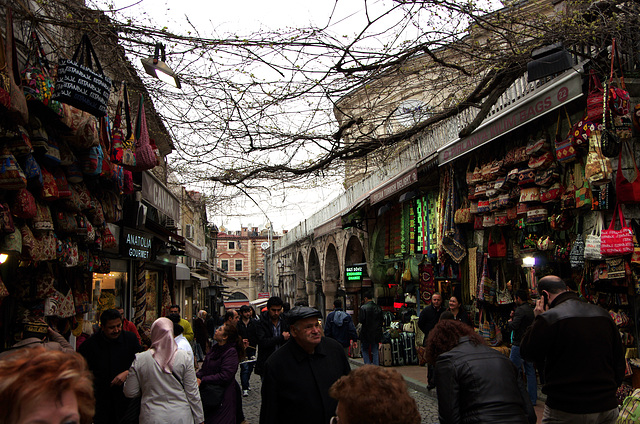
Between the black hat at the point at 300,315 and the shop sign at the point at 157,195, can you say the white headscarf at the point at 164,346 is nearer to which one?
the black hat at the point at 300,315

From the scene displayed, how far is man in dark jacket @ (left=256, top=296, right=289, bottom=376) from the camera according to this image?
20.6ft

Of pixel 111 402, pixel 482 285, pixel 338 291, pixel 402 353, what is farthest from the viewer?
pixel 338 291

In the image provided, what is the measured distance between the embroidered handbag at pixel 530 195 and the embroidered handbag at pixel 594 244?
1.07 meters

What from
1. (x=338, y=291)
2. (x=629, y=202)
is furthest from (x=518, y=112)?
(x=338, y=291)

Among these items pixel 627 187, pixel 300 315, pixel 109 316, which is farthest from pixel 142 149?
pixel 627 187

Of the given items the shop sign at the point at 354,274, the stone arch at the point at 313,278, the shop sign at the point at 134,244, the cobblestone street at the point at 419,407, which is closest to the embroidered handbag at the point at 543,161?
the cobblestone street at the point at 419,407

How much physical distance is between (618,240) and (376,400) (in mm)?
4383

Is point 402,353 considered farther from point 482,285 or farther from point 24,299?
point 24,299

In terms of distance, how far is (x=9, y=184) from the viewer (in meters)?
3.56

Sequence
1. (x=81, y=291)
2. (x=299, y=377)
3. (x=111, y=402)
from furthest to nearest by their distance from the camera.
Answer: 1. (x=81, y=291)
2. (x=111, y=402)
3. (x=299, y=377)

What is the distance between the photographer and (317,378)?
121 inches

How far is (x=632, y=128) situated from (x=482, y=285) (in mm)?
3616

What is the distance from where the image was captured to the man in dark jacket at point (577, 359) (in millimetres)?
3414

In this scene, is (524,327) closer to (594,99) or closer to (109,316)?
(594,99)
